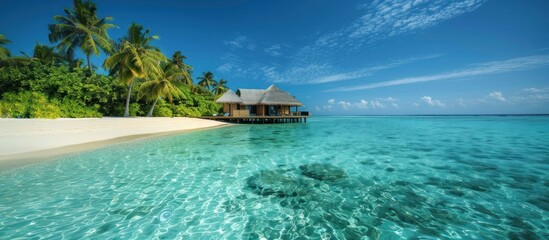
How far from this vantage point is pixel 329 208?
11.6 feet

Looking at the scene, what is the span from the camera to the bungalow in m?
26.4

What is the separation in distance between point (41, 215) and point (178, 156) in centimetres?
446

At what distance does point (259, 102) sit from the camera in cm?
2686

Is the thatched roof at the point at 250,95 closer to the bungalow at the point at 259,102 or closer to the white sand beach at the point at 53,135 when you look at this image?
the bungalow at the point at 259,102

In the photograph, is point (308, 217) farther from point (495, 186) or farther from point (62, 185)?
point (62, 185)

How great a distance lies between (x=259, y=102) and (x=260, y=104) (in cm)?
30

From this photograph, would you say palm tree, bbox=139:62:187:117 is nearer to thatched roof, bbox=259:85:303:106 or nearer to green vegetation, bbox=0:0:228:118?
green vegetation, bbox=0:0:228:118

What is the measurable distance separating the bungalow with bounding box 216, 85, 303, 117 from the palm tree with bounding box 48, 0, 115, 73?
40.9 ft

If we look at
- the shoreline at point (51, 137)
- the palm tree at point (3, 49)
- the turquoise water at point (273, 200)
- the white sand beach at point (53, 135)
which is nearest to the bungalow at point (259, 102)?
the white sand beach at point (53, 135)

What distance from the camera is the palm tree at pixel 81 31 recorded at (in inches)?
724

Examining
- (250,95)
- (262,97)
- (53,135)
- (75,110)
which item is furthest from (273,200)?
(250,95)

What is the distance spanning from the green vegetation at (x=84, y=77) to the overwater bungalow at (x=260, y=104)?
201 inches

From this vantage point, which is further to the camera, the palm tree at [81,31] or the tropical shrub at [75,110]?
the palm tree at [81,31]

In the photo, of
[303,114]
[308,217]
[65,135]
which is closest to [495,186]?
[308,217]
